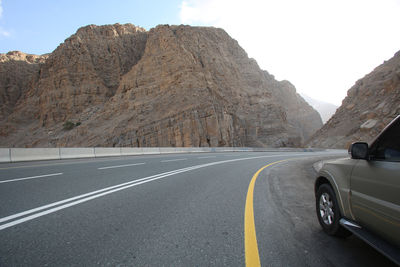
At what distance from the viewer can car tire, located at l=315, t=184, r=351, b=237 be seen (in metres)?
3.04

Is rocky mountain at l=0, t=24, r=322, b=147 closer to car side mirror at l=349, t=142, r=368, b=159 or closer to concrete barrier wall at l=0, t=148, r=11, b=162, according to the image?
concrete barrier wall at l=0, t=148, r=11, b=162

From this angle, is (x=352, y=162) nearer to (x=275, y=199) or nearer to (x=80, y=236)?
(x=275, y=199)

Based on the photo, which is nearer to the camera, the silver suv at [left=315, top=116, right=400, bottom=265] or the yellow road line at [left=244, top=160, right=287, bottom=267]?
the silver suv at [left=315, top=116, right=400, bottom=265]

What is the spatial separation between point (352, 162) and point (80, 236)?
147 inches

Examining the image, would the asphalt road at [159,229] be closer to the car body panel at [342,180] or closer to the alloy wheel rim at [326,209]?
the alloy wheel rim at [326,209]

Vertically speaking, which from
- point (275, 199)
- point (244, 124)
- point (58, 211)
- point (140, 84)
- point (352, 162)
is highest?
point (140, 84)

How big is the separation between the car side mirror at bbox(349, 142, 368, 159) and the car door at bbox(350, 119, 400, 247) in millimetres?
100

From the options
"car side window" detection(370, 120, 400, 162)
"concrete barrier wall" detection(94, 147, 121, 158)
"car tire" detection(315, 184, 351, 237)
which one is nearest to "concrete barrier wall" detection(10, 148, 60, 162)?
"concrete barrier wall" detection(94, 147, 121, 158)

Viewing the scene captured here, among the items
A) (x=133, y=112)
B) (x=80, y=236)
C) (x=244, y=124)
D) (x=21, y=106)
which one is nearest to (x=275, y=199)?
(x=80, y=236)

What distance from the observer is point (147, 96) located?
153ft

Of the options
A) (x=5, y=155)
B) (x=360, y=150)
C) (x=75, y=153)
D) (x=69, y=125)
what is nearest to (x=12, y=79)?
(x=69, y=125)

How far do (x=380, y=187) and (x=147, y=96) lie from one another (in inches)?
1838

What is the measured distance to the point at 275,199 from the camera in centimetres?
520

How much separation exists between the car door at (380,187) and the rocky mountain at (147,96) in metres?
33.8
